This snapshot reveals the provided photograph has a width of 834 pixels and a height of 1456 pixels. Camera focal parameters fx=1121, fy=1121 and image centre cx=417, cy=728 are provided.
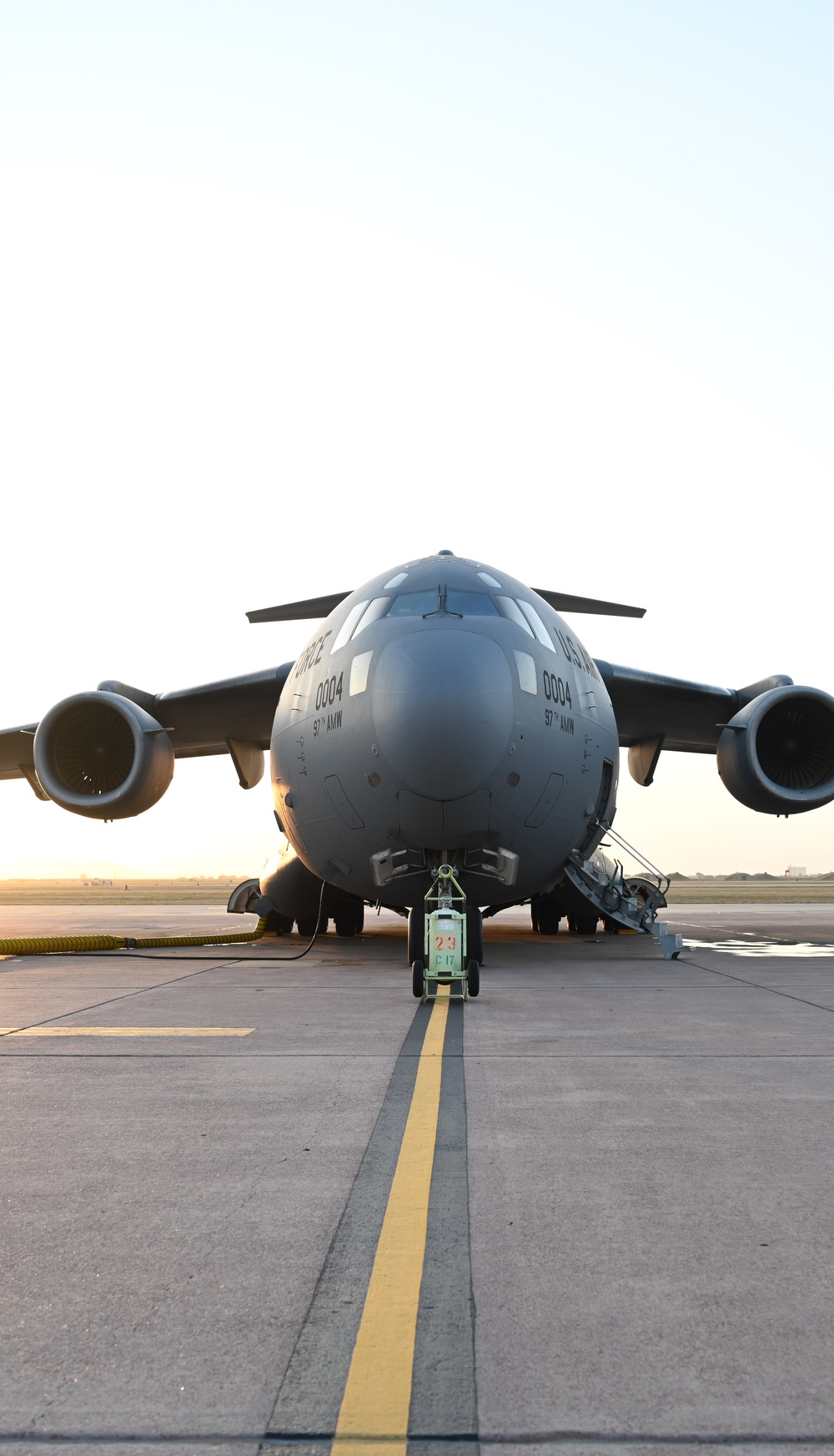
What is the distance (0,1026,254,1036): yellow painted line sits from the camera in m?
6.22

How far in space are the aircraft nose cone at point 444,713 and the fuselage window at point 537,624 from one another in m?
1.32

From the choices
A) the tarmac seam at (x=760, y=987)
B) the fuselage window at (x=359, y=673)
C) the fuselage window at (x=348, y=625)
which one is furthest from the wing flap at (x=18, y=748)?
the tarmac seam at (x=760, y=987)

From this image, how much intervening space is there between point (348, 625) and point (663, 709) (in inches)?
278

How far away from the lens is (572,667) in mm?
11547

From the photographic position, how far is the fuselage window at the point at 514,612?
422 inches

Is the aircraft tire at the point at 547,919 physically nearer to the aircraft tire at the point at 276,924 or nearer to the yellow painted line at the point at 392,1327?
the aircraft tire at the point at 276,924

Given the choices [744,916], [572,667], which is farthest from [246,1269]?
[744,916]

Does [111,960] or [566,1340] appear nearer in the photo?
[566,1340]

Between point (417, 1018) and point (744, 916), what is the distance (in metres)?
18.5

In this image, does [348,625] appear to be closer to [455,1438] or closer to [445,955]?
[445,955]

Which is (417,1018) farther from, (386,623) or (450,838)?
(386,623)

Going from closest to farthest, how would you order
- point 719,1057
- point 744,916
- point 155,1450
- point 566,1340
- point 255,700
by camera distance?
point 155,1450
point 566,1340
point 719,1057
point 255,700
point 744,916

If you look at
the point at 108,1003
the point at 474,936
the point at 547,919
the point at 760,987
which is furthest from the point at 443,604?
the point at 547,919

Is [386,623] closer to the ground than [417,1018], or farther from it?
farther from it
